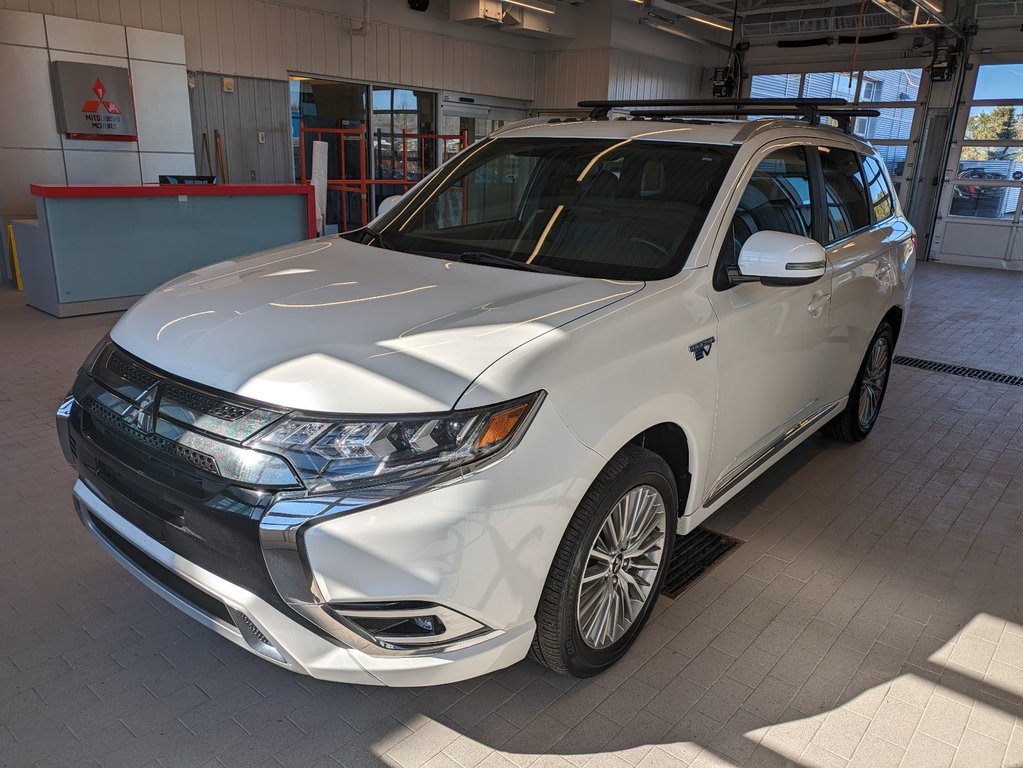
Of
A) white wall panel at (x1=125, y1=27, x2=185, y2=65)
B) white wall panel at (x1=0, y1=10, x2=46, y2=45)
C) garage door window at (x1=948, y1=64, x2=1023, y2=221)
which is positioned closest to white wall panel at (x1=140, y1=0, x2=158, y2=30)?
white wall panel at (x1=125, y1=27, x2=185, y2=65)

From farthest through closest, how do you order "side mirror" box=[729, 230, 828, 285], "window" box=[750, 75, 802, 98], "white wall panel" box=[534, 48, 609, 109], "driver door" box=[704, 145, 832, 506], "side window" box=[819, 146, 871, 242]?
"window" box=[750, 75, 802, 98] → "white wall panel" box=[534, 48, 609, 109] → "side window" box=[819, 146, 871, 242] → "driver door" box=[704, 145, 832, 506] → "side mirror" box=[729, 230, 828, 285]

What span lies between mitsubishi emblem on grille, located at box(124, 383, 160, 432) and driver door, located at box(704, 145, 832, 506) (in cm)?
162

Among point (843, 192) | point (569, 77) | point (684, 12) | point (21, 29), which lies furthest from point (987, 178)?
point (21, 29)

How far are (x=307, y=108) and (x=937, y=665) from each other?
10901mm

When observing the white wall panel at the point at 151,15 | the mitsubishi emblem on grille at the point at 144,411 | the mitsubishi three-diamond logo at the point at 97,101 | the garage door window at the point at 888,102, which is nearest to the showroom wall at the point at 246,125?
the white wall panel at the point at 151,15

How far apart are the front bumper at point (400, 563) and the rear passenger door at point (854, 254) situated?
200 centimetres

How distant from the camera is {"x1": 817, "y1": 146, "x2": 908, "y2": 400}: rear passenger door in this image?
334 cm

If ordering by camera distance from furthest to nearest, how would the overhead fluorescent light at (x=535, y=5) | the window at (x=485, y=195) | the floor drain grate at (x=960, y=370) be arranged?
the overhead fluorescent light at (x=535, y=5)
the floor drain grate at (x=960, y=370)
the window at (x=485, y=195)

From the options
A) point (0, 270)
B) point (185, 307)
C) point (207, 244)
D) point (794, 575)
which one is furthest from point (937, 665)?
point (0, 270)

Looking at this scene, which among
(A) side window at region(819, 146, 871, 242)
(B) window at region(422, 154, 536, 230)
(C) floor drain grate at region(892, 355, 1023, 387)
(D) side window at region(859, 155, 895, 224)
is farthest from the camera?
(C) floor drain grate at region(892, 355, 1023, 387)

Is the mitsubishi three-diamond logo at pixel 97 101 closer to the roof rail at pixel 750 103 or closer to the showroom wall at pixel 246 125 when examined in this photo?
the showroom wall at pixel 246 125

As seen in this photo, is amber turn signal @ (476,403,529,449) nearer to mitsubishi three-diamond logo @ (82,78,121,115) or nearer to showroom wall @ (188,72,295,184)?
mitsubishi three-diamond logo @ (82,78,121,115)

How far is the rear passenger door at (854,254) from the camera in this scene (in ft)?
11.0

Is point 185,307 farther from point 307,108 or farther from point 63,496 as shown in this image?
point 307,108
